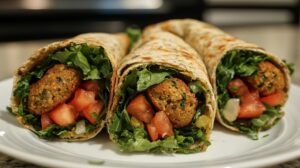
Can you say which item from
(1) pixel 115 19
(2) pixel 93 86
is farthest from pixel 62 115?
(1) pixel 115 19

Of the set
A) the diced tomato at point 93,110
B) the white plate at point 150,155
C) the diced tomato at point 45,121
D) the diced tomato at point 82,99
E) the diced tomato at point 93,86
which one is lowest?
the white plate at point 150,155

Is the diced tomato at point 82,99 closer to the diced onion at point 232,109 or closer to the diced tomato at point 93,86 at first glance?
the diced tomato at point 93,86

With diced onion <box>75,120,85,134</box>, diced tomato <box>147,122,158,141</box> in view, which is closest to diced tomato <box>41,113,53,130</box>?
diced onion <box>75,120,85,134</box>

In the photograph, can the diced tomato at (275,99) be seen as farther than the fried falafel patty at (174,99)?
Yes

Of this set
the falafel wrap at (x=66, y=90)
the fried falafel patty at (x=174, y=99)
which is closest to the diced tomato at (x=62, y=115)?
the falafel wrap at (x=66, y=90)

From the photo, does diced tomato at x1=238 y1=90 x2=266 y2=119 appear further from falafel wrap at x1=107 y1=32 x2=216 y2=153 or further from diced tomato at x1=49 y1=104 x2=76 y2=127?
diced tomato at x1=49 y1=104 x2=76 y2=127

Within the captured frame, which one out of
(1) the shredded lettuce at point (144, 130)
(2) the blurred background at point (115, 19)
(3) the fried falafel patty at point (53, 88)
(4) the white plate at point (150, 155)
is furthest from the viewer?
(2) the blurred background at point (115, 19)
